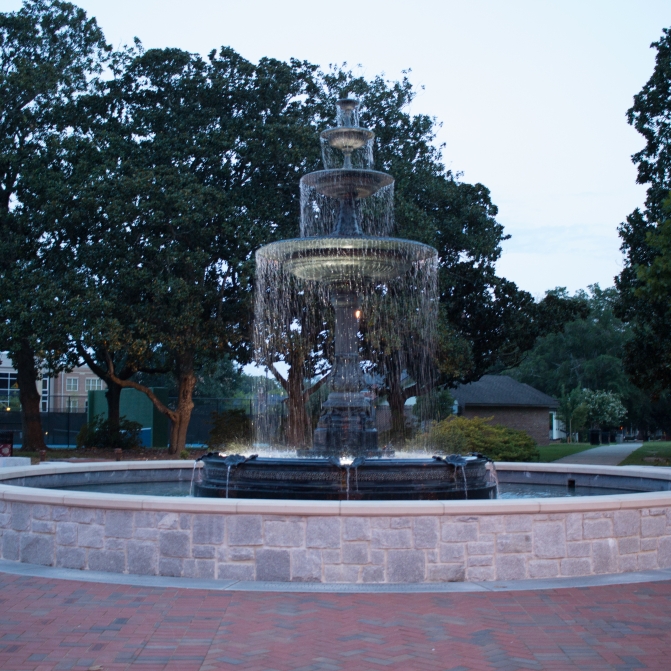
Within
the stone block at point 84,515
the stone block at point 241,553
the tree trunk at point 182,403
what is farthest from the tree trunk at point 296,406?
the stone block at point 241,553

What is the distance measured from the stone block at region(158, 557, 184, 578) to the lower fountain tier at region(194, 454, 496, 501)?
9.18ft

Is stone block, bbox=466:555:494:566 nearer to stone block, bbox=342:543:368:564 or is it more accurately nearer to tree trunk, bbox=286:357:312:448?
stone block, bbox=342:543:368:564

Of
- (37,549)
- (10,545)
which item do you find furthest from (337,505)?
(10,545)

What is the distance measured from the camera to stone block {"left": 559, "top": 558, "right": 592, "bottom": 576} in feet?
27.9

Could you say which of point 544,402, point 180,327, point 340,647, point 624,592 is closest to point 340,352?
point 624,592

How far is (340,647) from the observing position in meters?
6.11

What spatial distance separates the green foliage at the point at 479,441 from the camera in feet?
70.8

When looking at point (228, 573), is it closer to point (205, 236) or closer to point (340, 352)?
point (340, 352)

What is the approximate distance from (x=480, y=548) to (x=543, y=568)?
0.69 metres

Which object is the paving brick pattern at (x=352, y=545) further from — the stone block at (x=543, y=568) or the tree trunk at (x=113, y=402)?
the tree trunk at (x=113, y=402)

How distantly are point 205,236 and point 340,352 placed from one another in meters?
15.9

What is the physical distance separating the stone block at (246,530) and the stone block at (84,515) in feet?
5.02

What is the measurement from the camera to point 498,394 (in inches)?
2061

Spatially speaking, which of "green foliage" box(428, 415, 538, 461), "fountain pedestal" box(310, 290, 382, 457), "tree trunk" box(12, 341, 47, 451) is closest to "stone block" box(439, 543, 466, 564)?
"fountain pedestal" box(310, 290, 382, 457)
